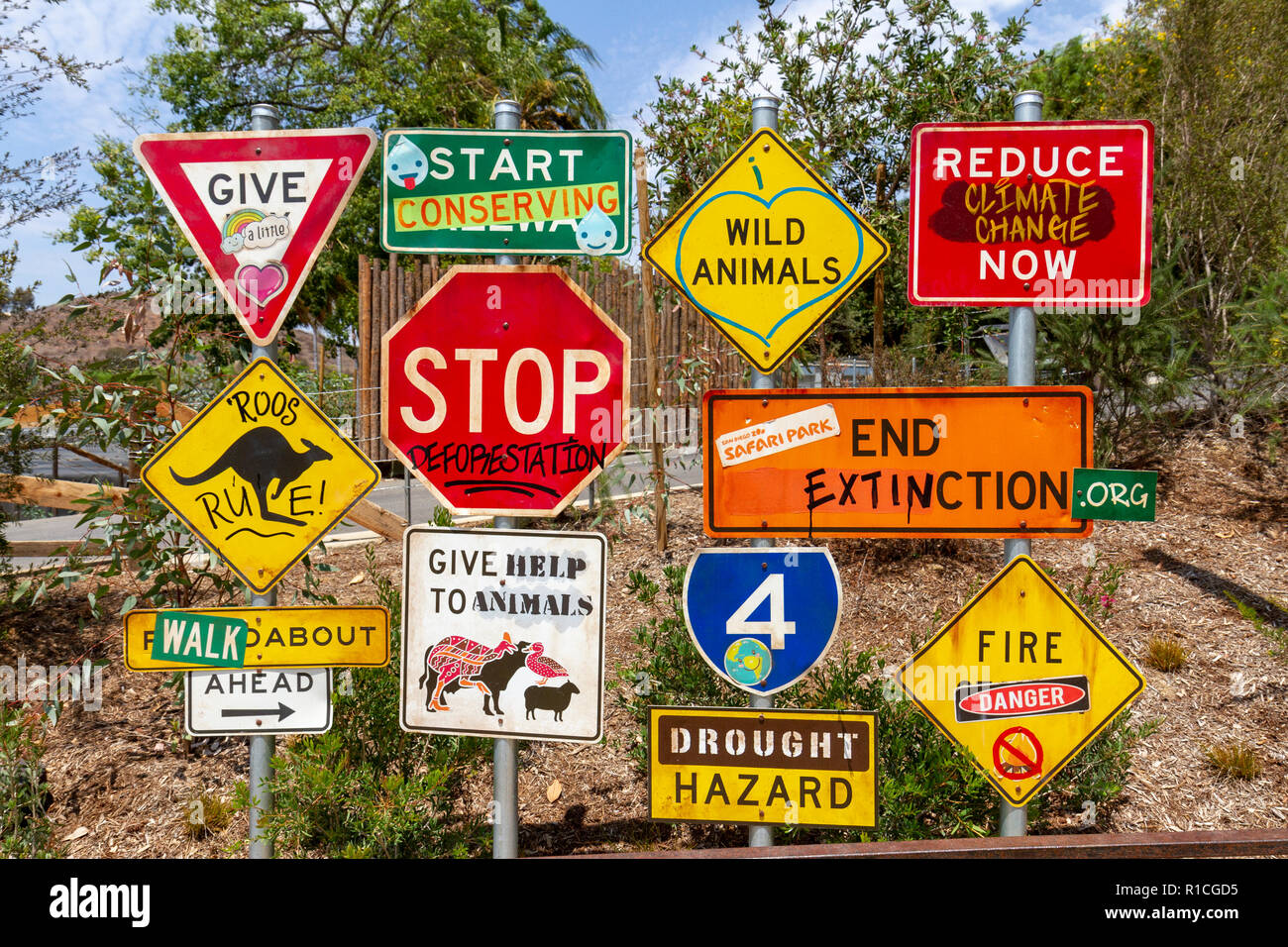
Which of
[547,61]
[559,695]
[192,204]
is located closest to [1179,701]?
[559,695]

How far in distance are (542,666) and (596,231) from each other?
1458 mm

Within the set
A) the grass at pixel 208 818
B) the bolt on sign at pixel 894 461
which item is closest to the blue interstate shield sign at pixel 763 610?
the bolt on sign at pixel 894 461

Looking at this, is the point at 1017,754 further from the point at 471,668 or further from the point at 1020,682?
the point at 471,668

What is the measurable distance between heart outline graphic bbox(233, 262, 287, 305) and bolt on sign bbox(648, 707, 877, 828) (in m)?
2.00

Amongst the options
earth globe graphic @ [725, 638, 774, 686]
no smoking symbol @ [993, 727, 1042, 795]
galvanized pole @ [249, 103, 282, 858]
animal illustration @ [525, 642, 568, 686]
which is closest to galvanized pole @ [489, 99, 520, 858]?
animal illustration @ [525, 642, 568, 686]

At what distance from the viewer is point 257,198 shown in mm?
2973

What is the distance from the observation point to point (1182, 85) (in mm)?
9398

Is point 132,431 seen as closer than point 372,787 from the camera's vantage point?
No

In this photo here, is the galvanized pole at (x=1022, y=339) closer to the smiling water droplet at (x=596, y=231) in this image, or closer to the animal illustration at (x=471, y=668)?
the smiling water droplet at (x=596, y=231)

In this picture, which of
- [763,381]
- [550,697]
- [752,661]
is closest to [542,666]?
[550,697]

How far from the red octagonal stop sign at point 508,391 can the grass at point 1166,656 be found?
4.30 metres

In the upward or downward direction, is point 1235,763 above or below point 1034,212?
below

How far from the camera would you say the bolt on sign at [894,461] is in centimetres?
287

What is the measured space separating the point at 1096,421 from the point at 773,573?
6.29 m
